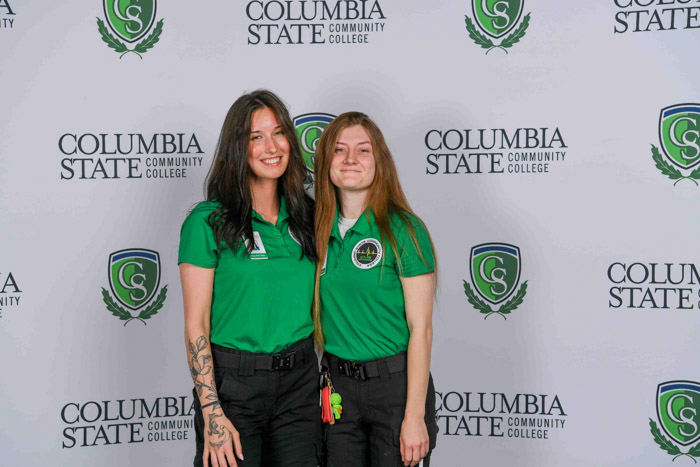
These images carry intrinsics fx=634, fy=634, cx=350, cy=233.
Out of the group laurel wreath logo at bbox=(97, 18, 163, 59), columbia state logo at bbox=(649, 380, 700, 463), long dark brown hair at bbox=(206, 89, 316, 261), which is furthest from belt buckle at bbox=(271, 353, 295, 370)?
columbia state logo at bbox=(649, 380, 700, 463)

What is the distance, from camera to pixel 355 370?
1.72 m

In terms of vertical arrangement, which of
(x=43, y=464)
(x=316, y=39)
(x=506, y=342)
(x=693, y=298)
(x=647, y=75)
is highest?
(x=316, y=39)

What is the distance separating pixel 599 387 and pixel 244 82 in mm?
1836

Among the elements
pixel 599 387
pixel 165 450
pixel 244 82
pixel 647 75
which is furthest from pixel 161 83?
pixel 599 387

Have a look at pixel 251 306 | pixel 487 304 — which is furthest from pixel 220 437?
pixel 487 304

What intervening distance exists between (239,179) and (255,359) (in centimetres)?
49

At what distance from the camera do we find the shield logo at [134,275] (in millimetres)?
2508

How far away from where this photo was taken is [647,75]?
2.39 meters

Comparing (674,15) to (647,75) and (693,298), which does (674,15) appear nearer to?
(647,75)

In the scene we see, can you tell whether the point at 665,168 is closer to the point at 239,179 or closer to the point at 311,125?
the point at 311,125

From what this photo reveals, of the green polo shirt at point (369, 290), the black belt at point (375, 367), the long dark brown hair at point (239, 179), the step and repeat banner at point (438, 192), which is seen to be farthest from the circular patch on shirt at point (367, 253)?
the step and repeat banner at point (438, 192)

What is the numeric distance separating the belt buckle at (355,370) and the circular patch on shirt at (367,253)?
0.87 feet

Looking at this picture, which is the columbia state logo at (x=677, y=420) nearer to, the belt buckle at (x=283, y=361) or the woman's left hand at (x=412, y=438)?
the woman's left hand at (x=412, y=438)

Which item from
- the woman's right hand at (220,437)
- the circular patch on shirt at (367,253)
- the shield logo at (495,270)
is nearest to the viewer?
the woman's right hand at (220,437)
